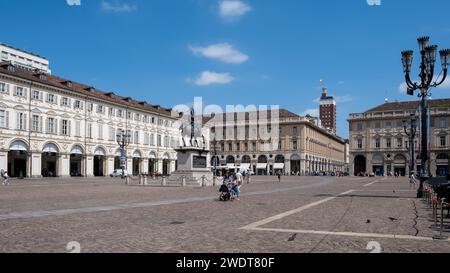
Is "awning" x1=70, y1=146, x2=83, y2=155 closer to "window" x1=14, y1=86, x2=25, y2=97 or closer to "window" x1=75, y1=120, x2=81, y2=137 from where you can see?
"window" x1=75, y1=120, x2=81, y2=137

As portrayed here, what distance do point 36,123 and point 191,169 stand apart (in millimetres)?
29955

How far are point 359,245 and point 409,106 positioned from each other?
101584 millimetres

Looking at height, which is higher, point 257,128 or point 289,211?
point 257,128

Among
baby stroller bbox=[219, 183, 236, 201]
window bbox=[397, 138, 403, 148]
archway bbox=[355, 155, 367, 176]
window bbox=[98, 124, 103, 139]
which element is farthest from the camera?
archway bbox=[355, 155, 367, 176]

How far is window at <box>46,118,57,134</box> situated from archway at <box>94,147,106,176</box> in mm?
10243

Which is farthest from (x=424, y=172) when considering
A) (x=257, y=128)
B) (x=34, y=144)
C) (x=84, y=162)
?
(x=257, y=128)

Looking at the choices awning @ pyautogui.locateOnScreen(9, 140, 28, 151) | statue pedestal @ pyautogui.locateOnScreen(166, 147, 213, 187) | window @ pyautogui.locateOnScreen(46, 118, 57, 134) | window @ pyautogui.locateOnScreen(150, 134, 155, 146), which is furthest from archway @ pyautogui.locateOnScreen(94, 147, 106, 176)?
statue pedestal @ pyautogui.locateOnScreen(166, 147, 213, 187)

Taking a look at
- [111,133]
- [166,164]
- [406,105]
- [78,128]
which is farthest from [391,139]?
[78,128]

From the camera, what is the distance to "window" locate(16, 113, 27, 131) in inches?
2147

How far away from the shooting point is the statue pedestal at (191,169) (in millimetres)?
36991

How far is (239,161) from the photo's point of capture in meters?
105

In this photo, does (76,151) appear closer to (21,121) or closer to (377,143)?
(21,121)

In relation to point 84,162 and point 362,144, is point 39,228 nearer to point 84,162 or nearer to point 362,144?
point 84,162

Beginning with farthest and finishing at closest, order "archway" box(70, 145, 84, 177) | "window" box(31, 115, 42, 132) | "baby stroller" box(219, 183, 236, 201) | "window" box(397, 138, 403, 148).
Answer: "window" box(397, 138, 403, 148) < "archway" box(70, 145, 84, 177) < "window" box(31, 115, 42, 132) < "baby stroller" box(219, 183, 236, 201)
